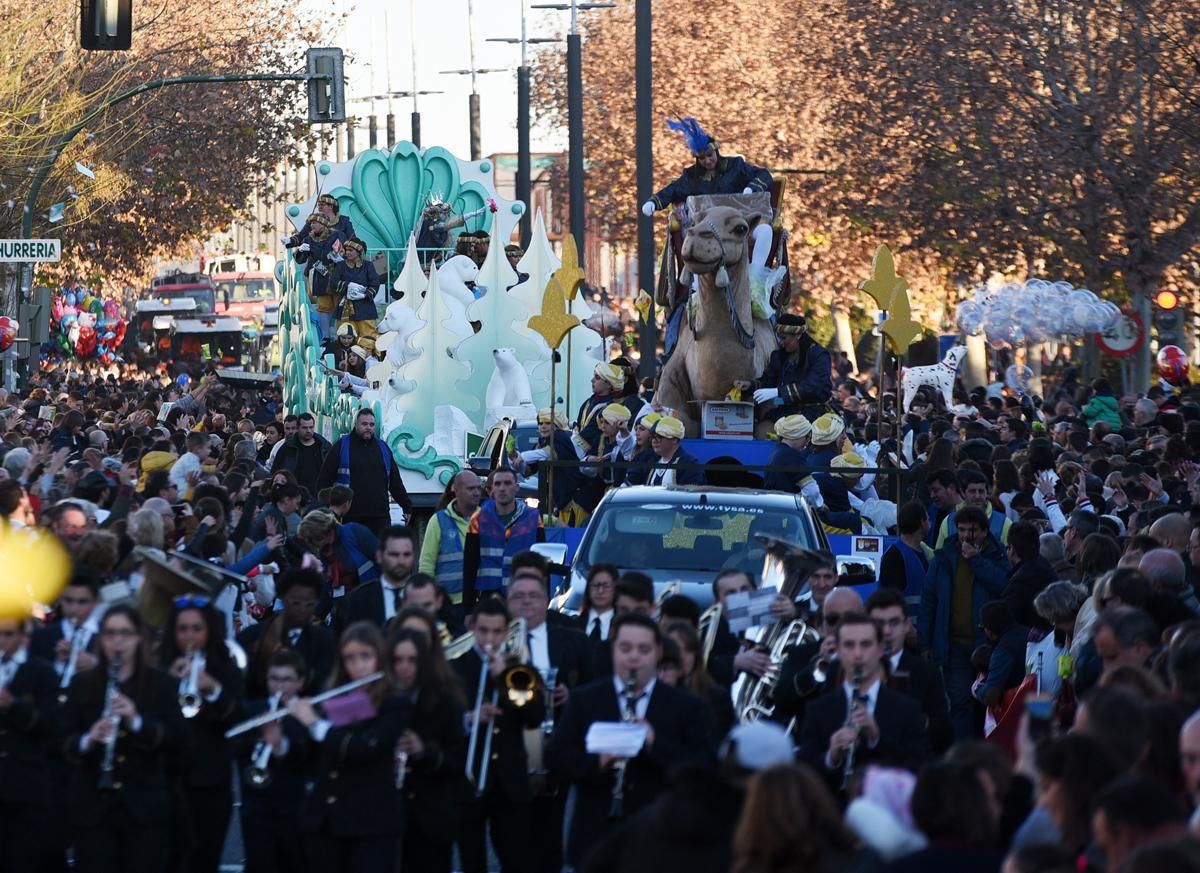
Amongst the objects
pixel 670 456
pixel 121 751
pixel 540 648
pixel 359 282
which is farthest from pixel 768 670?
pixel 359 282

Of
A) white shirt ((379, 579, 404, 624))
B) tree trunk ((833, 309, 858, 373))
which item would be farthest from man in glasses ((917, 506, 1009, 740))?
tree trunk ((833, 309, 858, 373))

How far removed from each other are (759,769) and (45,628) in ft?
13.6

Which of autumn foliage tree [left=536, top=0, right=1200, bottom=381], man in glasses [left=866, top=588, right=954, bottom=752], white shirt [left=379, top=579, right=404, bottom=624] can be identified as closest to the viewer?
man in glasses [left=866, top=588, right=954, bottom=752]

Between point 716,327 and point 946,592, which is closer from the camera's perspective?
point 946,592

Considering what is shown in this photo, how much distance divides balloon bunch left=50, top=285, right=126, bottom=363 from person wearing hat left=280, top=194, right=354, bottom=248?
880 cm

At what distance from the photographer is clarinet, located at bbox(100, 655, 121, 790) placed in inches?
347

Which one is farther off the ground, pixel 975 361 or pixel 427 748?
pixel 427 748

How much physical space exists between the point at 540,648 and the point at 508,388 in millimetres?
17835

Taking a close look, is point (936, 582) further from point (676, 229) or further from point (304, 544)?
point (676, 229)

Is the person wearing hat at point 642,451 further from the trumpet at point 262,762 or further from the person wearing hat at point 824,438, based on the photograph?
the trumpet at point 262,762

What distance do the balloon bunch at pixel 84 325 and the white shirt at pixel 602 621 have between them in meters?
30.3

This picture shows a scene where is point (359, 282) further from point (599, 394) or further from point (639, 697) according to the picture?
point (639, 697)

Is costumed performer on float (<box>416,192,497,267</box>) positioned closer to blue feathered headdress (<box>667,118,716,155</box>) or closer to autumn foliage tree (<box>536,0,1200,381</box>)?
autumn foliage tree (<box>536,0,1200,381</box>)

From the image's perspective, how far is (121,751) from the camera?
9.04 meters
